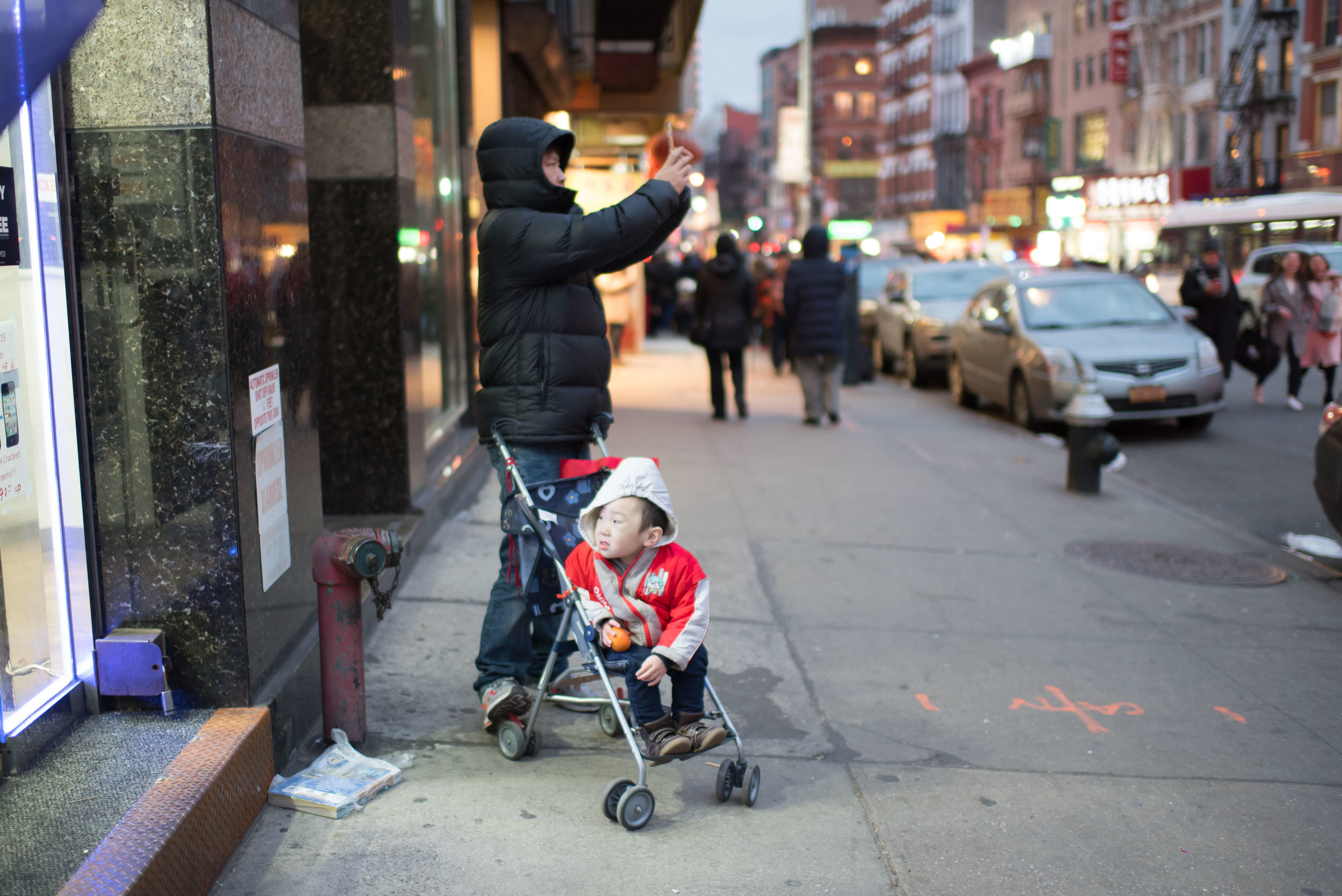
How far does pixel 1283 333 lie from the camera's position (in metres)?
14.3

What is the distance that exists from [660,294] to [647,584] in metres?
26.0

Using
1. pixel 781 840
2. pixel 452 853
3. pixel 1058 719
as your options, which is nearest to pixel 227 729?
pixel 452 853

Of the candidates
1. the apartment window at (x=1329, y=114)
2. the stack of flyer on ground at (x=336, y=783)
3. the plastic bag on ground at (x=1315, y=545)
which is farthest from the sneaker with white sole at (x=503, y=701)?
the apartment window at (x=1329, y=114)

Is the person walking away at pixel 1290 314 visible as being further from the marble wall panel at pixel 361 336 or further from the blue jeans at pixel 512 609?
the blue jeans at pixel 512 609

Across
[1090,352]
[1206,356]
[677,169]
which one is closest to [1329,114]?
[1206,356]

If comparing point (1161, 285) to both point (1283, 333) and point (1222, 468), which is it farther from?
point (1222, 468)

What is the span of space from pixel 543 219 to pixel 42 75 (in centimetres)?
155

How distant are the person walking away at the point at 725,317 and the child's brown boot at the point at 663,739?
916 centimetres

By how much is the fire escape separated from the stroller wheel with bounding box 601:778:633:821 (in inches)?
1665

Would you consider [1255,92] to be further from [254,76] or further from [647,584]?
[254,76]

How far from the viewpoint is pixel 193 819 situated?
3174 millimetres

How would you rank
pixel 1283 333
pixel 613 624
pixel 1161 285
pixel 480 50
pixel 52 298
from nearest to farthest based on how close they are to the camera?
pixel 52 298
pixel 613 624
pixel 480 50
pixel 1283 333
pixel 1161 285

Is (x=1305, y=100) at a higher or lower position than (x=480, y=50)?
higher

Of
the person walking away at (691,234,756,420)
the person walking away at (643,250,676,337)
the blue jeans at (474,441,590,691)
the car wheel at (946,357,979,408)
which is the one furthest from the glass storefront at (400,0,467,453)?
the person walking away at (643,250,676,337)
